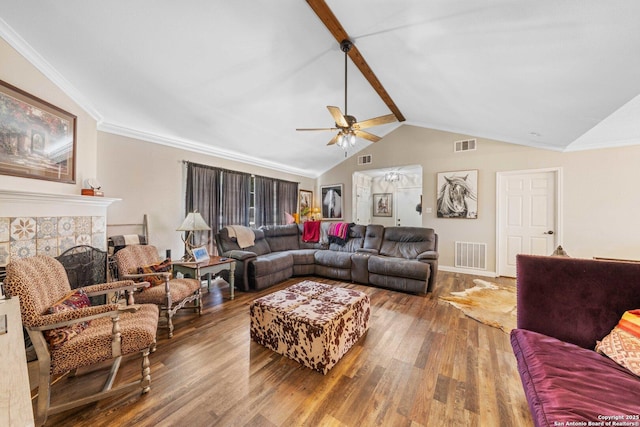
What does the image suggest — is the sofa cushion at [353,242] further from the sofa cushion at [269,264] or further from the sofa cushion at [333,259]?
the sofa cushion at [269,264]

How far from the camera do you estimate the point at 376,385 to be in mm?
1685

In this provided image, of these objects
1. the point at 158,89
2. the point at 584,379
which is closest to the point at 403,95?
the point at 158,89

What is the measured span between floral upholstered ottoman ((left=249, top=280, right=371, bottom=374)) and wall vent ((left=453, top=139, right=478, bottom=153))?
416cm

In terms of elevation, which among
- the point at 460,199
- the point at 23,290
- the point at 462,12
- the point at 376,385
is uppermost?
the point at 462,12

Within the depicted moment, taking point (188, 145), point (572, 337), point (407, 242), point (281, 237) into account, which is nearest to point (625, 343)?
point (572, 337)

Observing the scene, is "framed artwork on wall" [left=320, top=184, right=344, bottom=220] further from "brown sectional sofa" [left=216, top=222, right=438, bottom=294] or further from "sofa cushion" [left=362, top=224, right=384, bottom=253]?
"sofa cushion" [left=362, top=224, right=384, bottom=253]

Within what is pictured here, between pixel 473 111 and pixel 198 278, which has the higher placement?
pixel 473 111

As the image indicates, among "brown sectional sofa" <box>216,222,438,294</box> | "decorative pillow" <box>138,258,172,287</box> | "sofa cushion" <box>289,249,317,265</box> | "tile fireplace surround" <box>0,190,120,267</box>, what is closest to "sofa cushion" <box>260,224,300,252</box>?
"brown sectional sofa" <box>216,222,438,294</box>

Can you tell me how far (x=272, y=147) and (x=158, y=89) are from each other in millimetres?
2266

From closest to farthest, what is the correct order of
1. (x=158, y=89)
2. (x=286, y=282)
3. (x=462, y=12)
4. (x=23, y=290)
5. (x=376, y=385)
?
A: 1. (x=23, y=290)
2. (x=376, y=385)
3. (x=462, y=12)
4. (x=158, y=89)
5. (x=286, y=282)

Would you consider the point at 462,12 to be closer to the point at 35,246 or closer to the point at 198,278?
the point at 198,278

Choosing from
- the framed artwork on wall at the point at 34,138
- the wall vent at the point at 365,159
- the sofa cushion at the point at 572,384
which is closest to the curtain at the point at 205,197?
the framed artwork on wall at the point at 34,138

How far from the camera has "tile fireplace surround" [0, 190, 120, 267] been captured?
6.42 ft

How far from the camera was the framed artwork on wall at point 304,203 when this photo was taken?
6.57 metres
